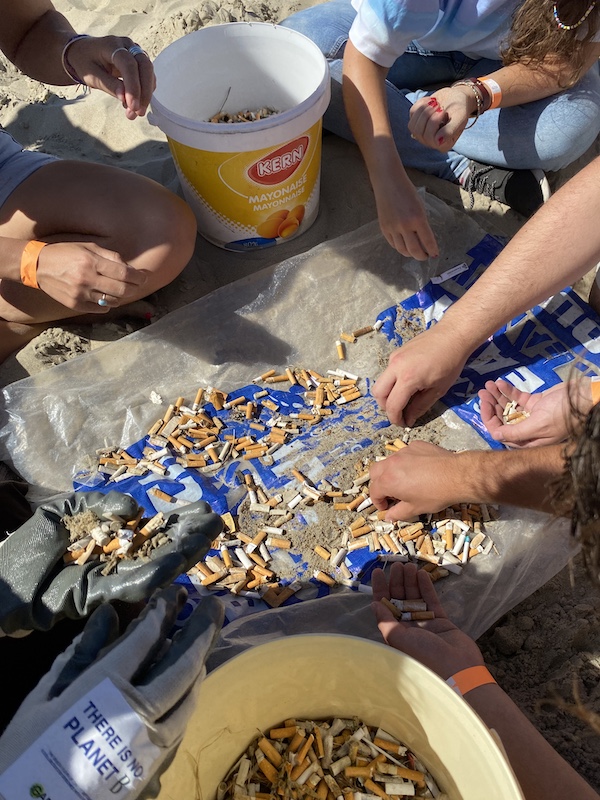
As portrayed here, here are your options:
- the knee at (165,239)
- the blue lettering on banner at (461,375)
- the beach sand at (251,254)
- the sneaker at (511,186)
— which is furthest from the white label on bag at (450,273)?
the knee at (165,239)

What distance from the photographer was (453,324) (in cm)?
206

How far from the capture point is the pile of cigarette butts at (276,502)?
1.93 m

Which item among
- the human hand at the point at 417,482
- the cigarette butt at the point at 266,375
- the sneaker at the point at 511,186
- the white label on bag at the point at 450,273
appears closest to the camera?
the human hand at the point at 417,482

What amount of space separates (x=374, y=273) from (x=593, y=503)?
1.66 m

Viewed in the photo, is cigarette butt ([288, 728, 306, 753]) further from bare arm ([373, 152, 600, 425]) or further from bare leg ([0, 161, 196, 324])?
bare leg ([0, 161, 196, 324])

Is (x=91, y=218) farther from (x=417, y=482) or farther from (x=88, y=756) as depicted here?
(x=88, y=756)

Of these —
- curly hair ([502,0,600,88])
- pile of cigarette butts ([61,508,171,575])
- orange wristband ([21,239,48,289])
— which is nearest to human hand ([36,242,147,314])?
orange wristband ([21,239,48,289])

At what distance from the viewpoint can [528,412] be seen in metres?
2.15

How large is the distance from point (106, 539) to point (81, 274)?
0.79 metres

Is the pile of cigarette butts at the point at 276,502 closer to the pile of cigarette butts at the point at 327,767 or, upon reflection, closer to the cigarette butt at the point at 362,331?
the cigarette butt at the point at 362,331

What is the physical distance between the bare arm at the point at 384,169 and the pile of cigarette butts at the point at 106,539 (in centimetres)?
136

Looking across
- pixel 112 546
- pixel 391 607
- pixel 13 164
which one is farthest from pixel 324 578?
pixel 13 164

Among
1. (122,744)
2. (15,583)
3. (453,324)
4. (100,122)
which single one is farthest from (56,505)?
(100,122)

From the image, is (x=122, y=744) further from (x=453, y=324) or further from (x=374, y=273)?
(x=374, y=273)
